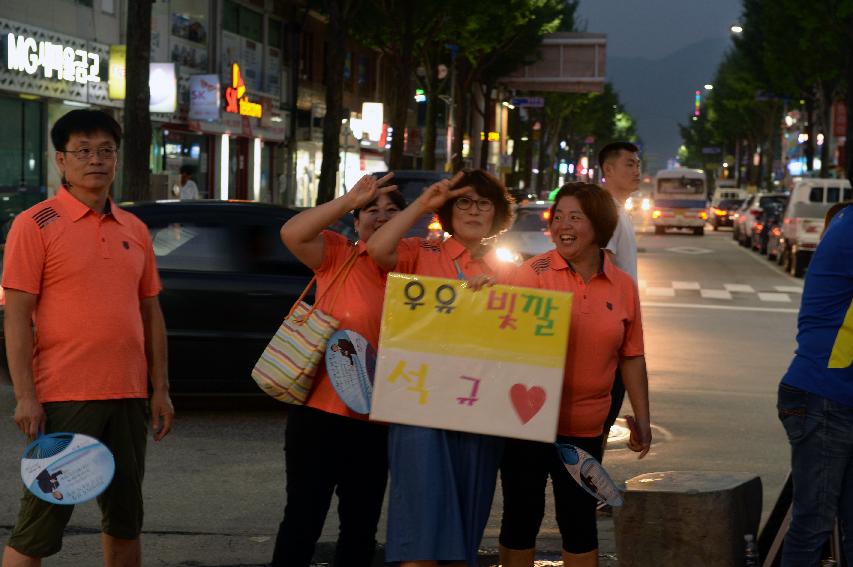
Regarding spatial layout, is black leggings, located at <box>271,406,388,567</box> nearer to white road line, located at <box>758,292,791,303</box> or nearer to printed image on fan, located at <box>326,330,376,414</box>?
printed image on fan, located at <box>326,330,376,414</box>

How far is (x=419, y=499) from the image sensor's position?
459cm

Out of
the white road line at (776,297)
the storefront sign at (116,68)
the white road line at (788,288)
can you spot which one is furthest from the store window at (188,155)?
the white road line at (776,297)

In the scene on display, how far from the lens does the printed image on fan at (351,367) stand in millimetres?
4797

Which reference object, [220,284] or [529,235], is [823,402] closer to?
[220,284]

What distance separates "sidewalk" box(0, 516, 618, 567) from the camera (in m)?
6.38

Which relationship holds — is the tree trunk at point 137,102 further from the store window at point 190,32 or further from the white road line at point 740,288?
the store window at point 190,32

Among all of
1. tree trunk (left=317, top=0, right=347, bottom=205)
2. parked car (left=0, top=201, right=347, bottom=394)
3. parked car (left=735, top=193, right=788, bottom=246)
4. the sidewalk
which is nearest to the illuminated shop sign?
tree trunk (left=317, top=0, right=347, bottom=205)

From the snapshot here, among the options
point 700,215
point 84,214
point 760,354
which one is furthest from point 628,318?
point 700,215

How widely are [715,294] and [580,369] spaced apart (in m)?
18.9

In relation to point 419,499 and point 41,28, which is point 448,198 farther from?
point 41,28

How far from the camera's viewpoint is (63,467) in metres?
4.51

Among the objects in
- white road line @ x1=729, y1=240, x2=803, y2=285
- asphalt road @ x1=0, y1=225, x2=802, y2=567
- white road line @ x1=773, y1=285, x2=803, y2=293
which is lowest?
white road line @ x1=729, y1=240, x2=803, y2=285

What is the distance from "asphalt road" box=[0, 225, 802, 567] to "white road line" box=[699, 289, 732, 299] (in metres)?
4.82

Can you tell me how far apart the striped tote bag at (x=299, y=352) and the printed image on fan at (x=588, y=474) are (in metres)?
0.90
